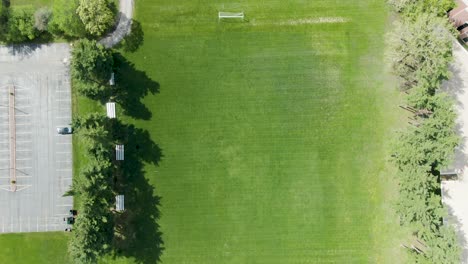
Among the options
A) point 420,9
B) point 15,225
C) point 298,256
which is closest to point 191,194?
point 298,256

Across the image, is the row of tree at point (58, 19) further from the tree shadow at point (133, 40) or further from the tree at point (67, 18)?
the tree shadow at point (133, 40)

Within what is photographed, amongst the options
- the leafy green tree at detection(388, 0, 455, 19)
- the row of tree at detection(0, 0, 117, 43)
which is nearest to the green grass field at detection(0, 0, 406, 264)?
the leafy green tree at detection(388, 0, 455, 19)

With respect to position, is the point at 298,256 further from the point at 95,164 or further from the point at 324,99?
the point at 95,164

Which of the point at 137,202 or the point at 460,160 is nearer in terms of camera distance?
the point at 460,160

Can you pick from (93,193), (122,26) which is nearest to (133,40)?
(122,26)

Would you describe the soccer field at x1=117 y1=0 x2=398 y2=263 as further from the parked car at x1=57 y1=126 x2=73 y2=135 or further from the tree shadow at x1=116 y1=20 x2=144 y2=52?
the parked car at x1=57 y1=126 x2=73 y2=135

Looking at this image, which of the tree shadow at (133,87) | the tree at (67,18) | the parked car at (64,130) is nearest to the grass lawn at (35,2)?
the tree at (67,18)

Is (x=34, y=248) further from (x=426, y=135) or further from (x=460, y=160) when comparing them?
(x=460, y=160)
